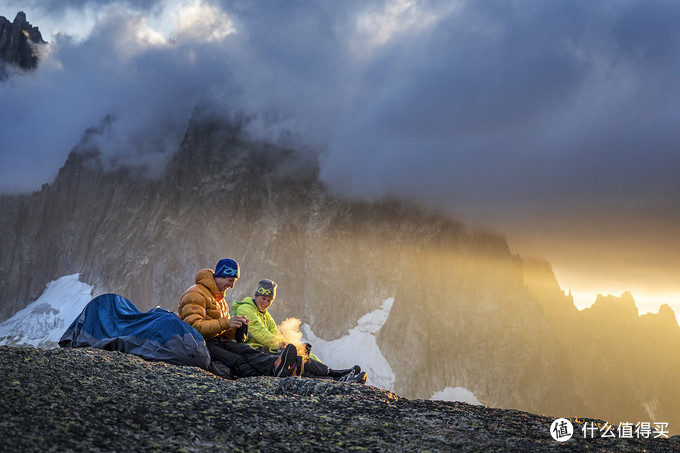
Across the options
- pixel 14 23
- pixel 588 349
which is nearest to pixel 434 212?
pixel 588 349

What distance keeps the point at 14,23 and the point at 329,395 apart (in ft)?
705

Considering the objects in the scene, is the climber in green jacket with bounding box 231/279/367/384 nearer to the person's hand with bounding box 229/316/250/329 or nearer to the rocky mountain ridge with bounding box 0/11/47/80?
the person's hand with bounding box 229/316/250/329

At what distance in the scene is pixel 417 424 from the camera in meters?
7.12

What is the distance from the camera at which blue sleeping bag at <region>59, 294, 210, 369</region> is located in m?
10.2

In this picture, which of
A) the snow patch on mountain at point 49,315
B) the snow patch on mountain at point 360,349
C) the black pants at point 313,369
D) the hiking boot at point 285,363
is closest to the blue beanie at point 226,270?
the hiking boot at point 285,363

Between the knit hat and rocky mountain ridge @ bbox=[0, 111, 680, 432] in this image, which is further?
rocky mountain ridge @ bbox=[0, 111, 680, 432]

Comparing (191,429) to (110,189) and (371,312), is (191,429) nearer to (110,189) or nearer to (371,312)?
(371,312)

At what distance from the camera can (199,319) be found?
36.8ft

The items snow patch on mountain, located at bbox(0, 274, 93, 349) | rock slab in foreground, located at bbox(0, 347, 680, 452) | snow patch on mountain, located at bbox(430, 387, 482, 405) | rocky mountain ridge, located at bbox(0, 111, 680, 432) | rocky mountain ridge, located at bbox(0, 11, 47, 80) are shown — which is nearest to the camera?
rock slab in foreground, located at bbox(0, 347, 680, 452)

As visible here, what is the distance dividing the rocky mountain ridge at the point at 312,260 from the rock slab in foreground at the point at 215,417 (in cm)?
10036

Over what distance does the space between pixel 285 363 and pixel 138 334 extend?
2978 millimetres

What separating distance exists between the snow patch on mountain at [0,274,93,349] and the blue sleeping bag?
123m

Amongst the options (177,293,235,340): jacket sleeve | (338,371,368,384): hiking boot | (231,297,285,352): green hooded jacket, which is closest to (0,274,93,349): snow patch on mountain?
(231,297,285,352): green hooded jacket

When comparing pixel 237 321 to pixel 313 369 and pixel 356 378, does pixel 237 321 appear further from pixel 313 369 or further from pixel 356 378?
pixel 356 378
